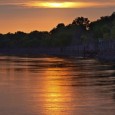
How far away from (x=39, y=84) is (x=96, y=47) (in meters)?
138

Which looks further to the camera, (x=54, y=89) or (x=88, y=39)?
(x=88, y=39)

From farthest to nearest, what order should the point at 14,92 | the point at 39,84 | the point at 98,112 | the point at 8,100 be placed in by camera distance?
the point at 39,84
the point at 14,92
the point at 8,100
the point at 98,112

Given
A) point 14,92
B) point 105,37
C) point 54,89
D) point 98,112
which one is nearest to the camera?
point 98,112

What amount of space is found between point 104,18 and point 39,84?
163876mm

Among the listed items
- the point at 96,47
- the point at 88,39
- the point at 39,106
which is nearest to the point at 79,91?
the point at 39,106

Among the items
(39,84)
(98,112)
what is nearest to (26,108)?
(98,112)

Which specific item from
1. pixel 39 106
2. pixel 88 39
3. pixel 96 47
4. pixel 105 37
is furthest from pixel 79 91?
pixel 88 39

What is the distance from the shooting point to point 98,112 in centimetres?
2288

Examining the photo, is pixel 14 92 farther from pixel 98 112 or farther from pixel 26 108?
pixel 98 112

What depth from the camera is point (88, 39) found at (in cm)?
19250

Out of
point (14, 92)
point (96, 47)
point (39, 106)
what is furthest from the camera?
point (96, 47)

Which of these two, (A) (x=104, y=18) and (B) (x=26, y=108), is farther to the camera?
(A) (x=104, y=18)

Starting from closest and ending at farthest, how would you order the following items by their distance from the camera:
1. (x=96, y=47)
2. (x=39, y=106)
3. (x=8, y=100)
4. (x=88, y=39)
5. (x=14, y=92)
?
(x=39, y=106)
(x=8, y=100)
(x=14, y=92)
(x=96, y=47)
(x=88, y=39)

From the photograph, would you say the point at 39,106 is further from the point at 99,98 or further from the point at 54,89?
the point at 54,89
